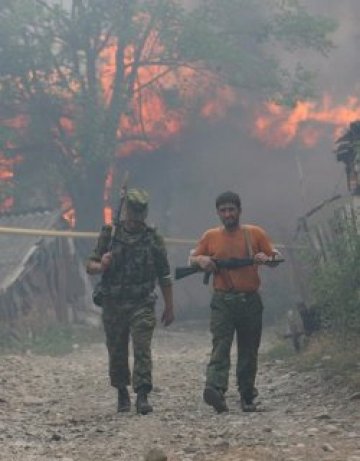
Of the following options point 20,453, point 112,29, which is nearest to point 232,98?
point 112,29

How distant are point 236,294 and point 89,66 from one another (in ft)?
51.8

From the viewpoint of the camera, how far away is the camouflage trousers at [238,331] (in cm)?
575

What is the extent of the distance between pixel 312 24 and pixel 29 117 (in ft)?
28.9

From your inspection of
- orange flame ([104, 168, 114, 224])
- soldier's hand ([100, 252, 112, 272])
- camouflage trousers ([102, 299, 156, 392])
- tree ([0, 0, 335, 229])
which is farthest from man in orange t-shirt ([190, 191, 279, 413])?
orange flame ([104, 168, 114, 224])

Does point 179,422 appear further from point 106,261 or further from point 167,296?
point 106,261

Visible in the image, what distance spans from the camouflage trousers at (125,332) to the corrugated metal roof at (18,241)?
915cm

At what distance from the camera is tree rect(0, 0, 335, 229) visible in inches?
770

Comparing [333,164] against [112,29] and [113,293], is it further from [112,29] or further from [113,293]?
[113,293]

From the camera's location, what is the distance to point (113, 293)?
5.98m

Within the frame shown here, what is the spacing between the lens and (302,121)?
26.4 metres

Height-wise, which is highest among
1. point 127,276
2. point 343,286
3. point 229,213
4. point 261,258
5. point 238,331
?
point 229,213

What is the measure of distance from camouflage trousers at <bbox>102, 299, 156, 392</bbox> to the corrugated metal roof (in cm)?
915

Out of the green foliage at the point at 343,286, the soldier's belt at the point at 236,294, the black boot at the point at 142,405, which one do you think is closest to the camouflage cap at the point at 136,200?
the soldier's belt at the point at 236,294

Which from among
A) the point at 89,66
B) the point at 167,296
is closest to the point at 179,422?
the point at 167,296
